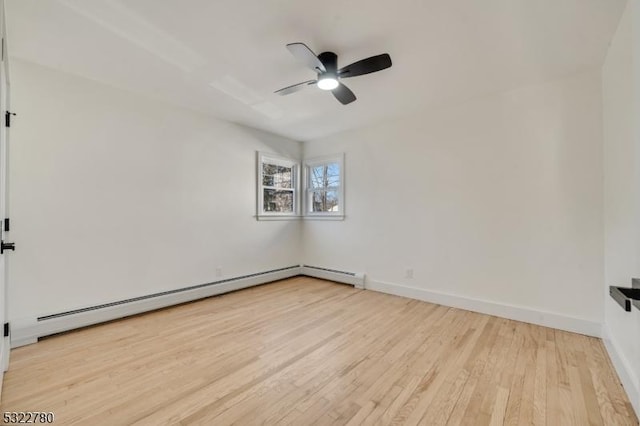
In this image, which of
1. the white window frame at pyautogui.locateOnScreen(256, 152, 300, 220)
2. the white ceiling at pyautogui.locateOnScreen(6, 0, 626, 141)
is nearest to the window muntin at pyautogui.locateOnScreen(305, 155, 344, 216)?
the white window frame at pyautogui.locateOnScreen(256, 152, 300, 220)

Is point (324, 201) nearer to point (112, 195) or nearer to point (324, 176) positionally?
point (324, 176)

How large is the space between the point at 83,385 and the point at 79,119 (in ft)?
8.08

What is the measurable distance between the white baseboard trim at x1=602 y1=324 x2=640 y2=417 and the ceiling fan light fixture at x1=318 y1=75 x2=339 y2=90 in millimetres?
2806

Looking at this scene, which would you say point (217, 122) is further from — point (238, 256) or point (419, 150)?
point (419, 150)

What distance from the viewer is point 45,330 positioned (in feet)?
8.22

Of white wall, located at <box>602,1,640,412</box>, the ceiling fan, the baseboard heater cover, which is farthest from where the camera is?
the baseboard heater cover

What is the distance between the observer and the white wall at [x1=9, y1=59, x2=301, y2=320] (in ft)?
8.25

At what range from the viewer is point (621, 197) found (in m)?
2.01

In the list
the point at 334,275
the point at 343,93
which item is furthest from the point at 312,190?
the point at 343,93

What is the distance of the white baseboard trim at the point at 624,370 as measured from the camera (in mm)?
1592

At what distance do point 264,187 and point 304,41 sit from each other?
8.97 ft

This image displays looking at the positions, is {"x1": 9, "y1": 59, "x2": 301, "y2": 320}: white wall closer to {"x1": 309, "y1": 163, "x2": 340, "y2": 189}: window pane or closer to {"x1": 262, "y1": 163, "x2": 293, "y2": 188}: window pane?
{"x1": 262, "y1": 163, "x2": 293, "y2": 188}: window pane

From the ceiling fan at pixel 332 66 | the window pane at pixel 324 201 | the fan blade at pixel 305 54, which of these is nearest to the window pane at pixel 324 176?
the window pane at pixel 324 201

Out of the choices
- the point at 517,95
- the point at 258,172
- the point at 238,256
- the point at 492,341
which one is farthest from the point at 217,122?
the point at 492,341
